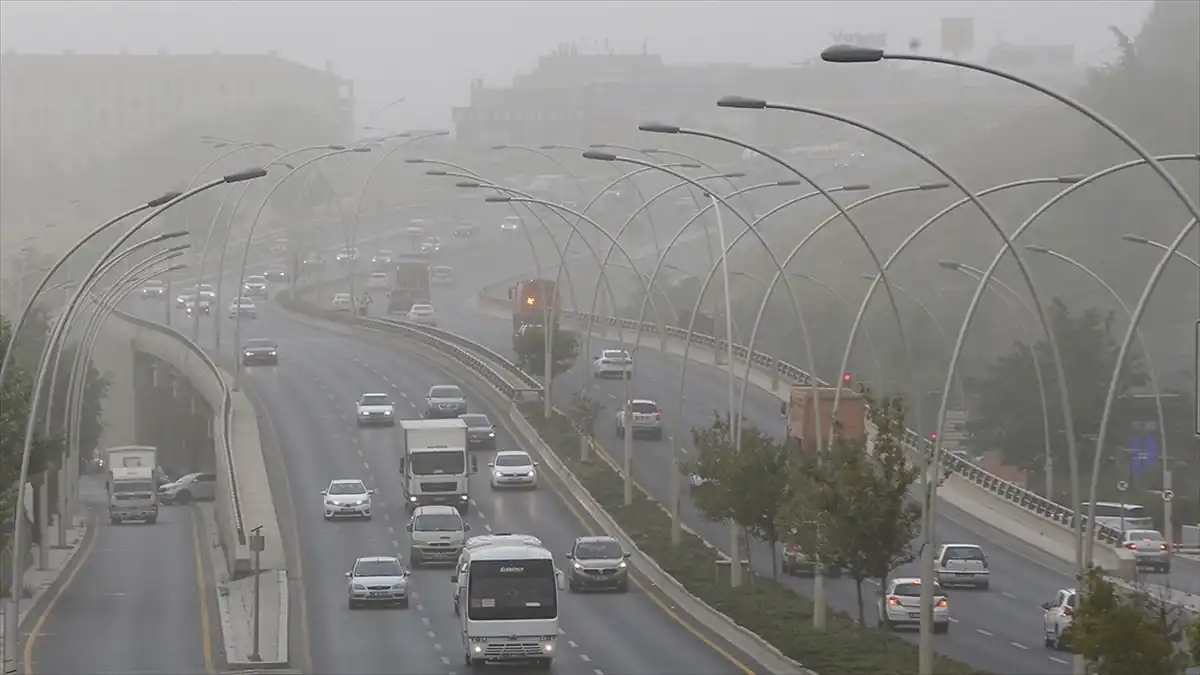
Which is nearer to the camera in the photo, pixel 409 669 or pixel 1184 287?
pixel 409 669

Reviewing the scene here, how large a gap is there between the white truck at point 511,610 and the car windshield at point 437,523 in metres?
17.5

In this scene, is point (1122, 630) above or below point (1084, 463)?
above

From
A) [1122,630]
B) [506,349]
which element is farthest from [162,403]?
[1122,630]

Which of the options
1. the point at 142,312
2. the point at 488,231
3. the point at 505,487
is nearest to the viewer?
the point at 505,487

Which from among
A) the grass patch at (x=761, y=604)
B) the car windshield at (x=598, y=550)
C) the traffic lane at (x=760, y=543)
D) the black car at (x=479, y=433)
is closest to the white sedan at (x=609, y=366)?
the traffic lane at (x=760, y=543)

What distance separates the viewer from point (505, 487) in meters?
69.2

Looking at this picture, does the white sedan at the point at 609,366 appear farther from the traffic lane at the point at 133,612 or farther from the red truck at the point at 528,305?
the traffic lane at the point at 133,612

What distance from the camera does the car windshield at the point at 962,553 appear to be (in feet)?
174

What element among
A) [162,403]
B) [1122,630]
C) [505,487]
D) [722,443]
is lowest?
[162,403]

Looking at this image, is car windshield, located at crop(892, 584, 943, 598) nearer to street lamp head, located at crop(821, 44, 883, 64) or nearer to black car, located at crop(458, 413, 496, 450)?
street lamp head, located at crop(821, 44, 883, 64)

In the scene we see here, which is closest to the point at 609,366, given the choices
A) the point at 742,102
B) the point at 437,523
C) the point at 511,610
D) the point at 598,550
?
the point at 437,523

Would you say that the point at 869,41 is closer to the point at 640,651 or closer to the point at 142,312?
the point at 142,312

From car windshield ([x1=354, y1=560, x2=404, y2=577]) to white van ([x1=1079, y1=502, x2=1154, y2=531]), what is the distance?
22262 millimetres

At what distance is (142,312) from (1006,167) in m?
73.3
